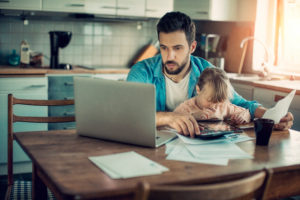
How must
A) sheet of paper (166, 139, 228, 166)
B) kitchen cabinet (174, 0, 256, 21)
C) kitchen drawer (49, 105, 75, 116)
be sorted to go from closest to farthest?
sheet of paper (166, 139, 228, 166), kitchen drawer (49, 105, 75, 116), kitchen cabinet (174, 0, 256, 21)

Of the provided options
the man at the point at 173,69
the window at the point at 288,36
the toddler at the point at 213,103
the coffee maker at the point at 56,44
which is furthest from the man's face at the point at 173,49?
the window at the point at 288,36

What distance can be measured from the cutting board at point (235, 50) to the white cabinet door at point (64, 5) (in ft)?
5.53

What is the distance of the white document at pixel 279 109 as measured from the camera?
172 centimetres

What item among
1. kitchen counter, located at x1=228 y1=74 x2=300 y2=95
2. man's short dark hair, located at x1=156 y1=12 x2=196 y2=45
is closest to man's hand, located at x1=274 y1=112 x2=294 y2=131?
man's short dark hair, located at x1=156 y1=12 x2=196 y2=45

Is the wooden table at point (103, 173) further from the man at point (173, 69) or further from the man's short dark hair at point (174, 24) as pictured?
the man's short dark hair at point (174, 24)

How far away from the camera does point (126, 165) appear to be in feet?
4.19

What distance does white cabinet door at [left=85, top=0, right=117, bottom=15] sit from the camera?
3.83 metres

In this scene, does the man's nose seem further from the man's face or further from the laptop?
the laptop

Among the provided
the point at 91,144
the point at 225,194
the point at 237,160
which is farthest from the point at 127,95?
the point at 225,194

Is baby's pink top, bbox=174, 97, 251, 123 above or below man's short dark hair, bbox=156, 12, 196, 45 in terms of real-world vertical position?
below

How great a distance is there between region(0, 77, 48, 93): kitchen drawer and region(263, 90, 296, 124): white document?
2.28m

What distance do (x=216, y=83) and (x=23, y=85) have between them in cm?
201

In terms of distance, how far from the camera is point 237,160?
4.59ft

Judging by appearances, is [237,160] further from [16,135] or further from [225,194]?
[16,135]
